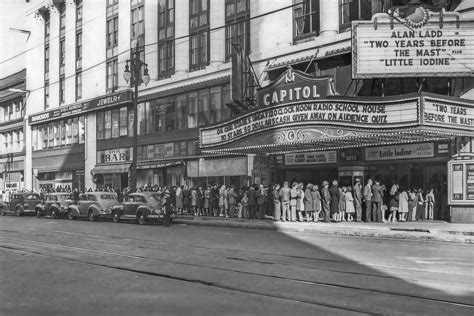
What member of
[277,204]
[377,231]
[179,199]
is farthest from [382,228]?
Result: [179,199]

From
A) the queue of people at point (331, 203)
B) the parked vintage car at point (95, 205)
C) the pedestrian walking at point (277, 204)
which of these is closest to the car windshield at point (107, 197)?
the parked vintage car at point (95, 205)

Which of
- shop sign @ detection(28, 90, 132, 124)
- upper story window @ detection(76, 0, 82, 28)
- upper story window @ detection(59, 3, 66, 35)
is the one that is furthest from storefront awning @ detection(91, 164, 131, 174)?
upper story window @ detection(59, 3, 66, 35)

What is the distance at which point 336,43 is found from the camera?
27.8m

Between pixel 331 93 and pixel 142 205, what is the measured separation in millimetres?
9925

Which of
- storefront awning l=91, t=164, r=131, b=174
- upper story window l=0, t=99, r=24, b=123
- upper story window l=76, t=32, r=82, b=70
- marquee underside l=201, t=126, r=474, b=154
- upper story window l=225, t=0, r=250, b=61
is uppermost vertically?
upper story window l=76, t=32, r=82, b=70

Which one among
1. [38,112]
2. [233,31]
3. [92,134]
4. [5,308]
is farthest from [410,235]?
[38,112]

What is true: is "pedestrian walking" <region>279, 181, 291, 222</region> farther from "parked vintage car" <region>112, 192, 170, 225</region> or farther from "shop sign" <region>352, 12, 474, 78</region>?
"shop sign" <region>352, 12, 474, 78</region>

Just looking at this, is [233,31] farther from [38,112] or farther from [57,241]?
[38,112]

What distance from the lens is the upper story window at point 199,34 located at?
36281 mm

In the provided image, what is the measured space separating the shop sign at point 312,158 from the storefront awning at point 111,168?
601 inches

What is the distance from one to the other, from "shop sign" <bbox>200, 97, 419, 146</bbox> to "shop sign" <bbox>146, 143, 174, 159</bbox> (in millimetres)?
11550

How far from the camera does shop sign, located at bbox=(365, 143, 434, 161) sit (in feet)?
78.1

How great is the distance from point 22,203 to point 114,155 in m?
8.69

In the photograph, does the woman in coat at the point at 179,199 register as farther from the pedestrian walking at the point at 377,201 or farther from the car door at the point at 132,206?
the pedestrian walking at the point at 377,201
